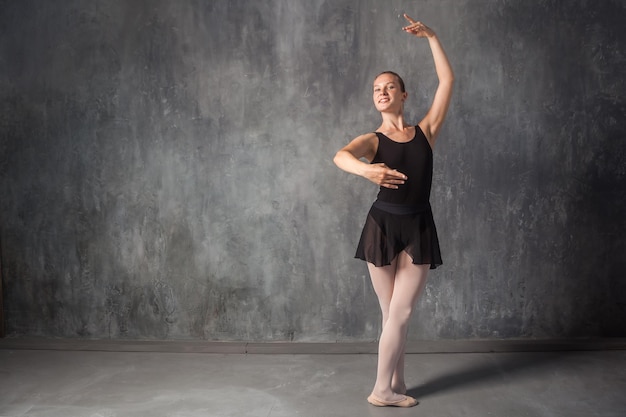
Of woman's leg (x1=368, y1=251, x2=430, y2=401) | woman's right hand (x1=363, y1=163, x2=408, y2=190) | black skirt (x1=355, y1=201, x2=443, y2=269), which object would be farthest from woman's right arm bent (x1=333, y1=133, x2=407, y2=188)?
woman's leg (x1=368, y1=251, x2=430, y2=401)

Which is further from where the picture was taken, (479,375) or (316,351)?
(316,351)

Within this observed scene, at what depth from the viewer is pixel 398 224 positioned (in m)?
3.30

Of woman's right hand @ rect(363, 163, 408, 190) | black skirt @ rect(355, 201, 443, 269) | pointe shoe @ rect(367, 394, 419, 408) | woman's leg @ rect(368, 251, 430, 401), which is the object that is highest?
woman's right hand @ rect(363, 163, 408, 190)

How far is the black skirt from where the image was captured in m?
3.28

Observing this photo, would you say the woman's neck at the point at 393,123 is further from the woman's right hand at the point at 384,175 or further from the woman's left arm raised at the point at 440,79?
the woman's right hand at the point at 384,175

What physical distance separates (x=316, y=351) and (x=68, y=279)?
70.4 inches

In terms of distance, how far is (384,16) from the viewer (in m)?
4.20

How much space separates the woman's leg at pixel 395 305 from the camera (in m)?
3.30

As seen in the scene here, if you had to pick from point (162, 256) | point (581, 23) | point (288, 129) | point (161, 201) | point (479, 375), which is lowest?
point (479, 375)

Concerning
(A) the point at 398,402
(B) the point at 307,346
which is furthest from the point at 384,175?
(B) the point at 307,346

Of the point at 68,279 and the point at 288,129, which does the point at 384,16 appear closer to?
the point at 288,129

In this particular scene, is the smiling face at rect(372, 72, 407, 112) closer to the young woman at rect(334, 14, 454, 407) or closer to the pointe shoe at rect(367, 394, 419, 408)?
the young woman at rect(334, 14, 454, 407)

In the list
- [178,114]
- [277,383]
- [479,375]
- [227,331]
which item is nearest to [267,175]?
[178,114]

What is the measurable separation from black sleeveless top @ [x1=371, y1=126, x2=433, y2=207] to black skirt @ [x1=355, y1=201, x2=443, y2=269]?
1.7 inches
